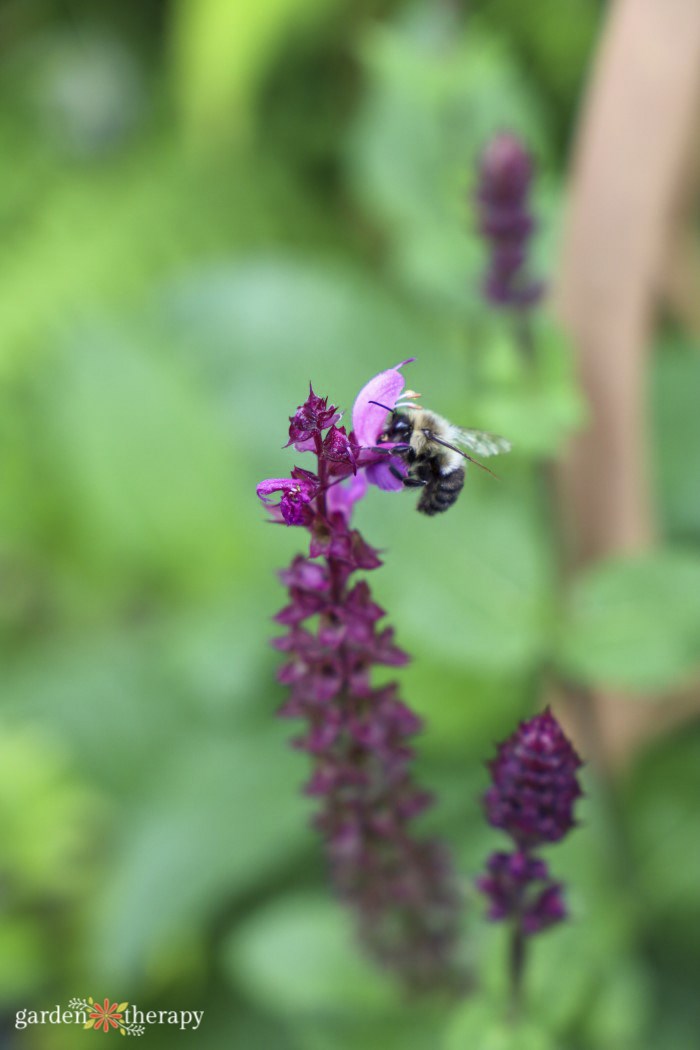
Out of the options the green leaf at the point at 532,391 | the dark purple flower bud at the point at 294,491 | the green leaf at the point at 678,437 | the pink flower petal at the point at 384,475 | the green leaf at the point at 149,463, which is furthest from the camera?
the green leaf at the point at 149,463

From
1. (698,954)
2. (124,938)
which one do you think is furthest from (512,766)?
(124,938)

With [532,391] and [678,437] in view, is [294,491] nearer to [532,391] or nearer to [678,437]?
[532,391]

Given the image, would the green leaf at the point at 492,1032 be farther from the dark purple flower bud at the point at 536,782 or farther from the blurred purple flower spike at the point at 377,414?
the blurred purple flower spike at the point at 377,414

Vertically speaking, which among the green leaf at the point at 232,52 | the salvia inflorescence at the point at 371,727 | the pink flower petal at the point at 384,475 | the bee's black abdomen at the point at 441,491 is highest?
the green leaf at the point at 232,52

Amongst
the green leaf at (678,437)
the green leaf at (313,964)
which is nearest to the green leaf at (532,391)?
the green leaf at (678,437)

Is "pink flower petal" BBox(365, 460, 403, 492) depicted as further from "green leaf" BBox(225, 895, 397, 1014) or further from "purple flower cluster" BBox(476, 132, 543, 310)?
"green leaf" BBox(225, 895, 397, 1014)

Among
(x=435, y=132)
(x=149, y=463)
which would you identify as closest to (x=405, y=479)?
(x=435, y=132)

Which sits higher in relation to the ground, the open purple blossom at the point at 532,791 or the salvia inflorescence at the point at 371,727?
the salvia inflorescence at the point at 371,727
